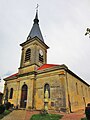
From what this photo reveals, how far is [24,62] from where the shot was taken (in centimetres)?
2366

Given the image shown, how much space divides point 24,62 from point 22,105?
24.3 feet

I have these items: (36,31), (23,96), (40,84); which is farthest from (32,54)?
(23,96)

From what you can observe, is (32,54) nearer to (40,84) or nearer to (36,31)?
(40,84)

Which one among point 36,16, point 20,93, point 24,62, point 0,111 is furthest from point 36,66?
point 36,16

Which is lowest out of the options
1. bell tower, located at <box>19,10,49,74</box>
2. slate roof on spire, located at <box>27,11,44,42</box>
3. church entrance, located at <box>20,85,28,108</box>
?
church entrance, located at <box>20,85,28,108</box>

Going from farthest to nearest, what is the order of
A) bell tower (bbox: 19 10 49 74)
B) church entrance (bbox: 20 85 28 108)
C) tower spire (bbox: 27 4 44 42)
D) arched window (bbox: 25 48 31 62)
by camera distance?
1. tower spire (bbox: 27 4 44 42)
2. arched window (bbox: 25 48 31 62)
3. bell tower (bbox: 19 10 49 74)
4. church entrance (bbox: 20 85 28 108)

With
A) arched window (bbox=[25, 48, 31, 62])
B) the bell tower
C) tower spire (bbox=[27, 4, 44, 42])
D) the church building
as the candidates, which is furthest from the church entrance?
tower spire (bbox=[27, 4, 44, 42])

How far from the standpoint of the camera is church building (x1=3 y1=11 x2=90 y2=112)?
16969 millimetres

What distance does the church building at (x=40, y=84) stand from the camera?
16969 mm

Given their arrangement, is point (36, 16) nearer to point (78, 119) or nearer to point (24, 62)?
point (24, 62)

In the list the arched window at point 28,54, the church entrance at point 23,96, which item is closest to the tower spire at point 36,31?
the arched window at point 28,54

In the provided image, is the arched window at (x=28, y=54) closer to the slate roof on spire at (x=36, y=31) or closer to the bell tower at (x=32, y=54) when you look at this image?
the bell tower at (x=32, y=54)

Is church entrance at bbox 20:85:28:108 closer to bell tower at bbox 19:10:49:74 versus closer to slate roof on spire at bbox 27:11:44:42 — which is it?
bell tower at bbox 19:10:49:74

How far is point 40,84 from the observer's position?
19.5m
